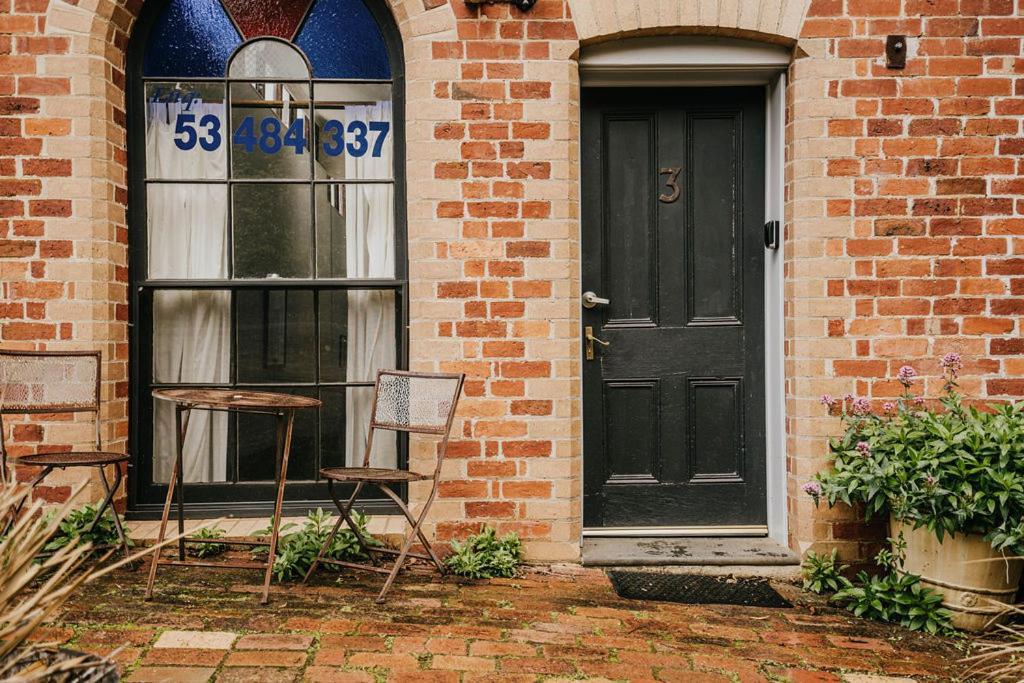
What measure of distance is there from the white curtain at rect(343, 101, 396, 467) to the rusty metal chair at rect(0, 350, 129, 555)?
1204 millimetres

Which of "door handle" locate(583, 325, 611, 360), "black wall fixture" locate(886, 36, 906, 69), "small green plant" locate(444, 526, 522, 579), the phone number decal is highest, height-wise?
"black wall fixture" locate(886, 36, 906, 69)

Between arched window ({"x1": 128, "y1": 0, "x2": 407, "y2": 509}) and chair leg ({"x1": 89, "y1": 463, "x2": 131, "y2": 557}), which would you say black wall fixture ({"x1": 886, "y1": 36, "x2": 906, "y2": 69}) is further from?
chair leg ({"x1": 89, "y1": 463, "x2": 131, "y2": 557})

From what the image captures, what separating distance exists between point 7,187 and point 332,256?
155 centimetres

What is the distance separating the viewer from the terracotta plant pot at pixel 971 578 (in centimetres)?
346

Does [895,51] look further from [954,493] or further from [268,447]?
[268,447]

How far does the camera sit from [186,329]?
173 inches

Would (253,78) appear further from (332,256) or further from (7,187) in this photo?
(7,187)

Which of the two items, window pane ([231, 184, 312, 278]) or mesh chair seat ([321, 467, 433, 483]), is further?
window pane ([231, 184, 312, 278])

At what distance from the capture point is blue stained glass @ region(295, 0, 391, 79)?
14.3 feet

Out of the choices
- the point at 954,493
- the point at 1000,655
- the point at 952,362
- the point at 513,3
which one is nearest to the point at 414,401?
the point at 513,3

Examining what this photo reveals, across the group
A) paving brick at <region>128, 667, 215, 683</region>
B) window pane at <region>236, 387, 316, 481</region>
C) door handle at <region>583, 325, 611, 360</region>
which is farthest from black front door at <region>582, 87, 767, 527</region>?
paving brick at <region>128, 667, 215, 683</region>

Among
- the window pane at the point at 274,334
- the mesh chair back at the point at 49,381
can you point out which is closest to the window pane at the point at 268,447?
the window pane at the point at 274,334

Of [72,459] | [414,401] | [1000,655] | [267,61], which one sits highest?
[267,61]

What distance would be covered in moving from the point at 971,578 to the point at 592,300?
2.10m
